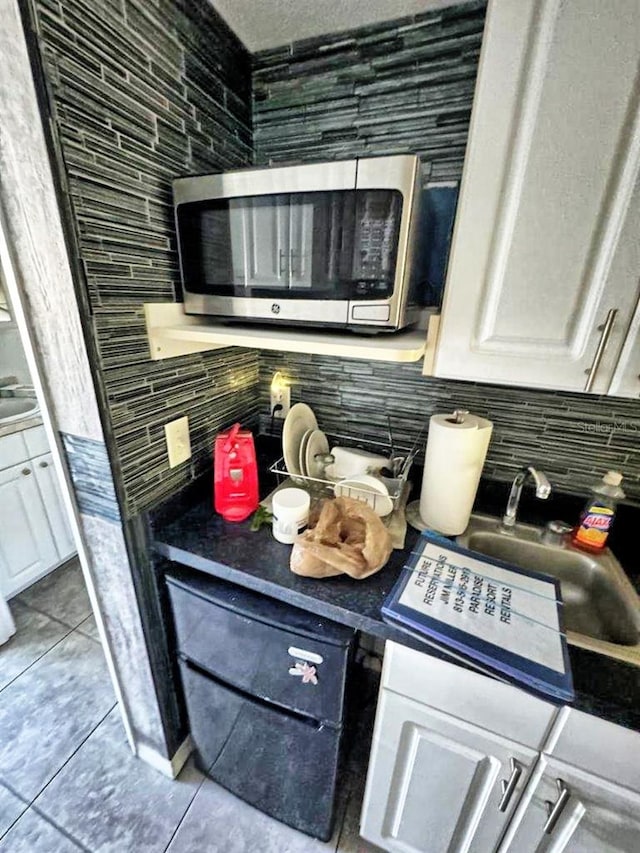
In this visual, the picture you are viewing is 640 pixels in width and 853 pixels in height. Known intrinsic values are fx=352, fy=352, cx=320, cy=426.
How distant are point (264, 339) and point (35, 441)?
63.4 inches

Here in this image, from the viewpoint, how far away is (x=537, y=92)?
63 centimetres

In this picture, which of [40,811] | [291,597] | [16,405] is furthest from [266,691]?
[16,405]

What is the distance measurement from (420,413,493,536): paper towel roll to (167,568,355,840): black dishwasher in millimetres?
406

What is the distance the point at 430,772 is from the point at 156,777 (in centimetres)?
100

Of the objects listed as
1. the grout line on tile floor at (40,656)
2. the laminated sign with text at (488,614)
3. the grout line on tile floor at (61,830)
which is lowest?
the grout line on tile floor at (40,656)

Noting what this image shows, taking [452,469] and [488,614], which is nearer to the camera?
[488,614]

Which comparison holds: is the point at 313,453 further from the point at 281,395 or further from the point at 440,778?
the point at 440,778

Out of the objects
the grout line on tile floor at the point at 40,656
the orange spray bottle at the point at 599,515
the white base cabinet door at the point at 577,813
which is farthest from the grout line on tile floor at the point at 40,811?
the orange spray bottle at the point at 599,515

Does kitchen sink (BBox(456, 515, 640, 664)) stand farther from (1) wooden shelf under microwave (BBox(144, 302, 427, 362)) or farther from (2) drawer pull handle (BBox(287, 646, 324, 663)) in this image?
→ (1) wooden shelf under microwave (BBox(144, 302, 427, 362))

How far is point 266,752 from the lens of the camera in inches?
38.7

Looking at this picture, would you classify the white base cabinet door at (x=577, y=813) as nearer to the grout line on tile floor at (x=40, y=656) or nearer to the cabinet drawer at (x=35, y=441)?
the grout line on tile floor at (x=40, y=656)

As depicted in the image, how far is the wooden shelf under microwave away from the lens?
0.73 metres

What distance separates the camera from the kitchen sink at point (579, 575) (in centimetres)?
86

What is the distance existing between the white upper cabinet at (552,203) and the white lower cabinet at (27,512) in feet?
6.48
